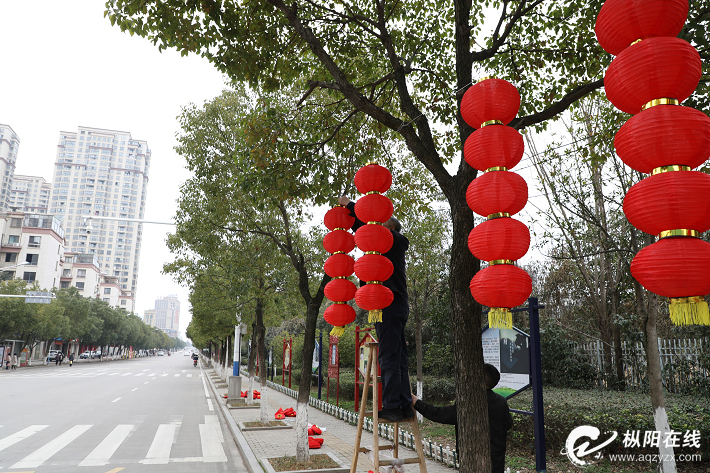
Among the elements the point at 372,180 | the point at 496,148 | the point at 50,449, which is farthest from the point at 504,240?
the point at 50,449

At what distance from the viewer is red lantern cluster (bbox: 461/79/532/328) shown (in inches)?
104

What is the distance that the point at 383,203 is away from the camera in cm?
419

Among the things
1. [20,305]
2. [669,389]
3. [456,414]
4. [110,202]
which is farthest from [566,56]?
[110,202]

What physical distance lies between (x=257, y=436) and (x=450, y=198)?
29.5 feet

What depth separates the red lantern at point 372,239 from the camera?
4023mm

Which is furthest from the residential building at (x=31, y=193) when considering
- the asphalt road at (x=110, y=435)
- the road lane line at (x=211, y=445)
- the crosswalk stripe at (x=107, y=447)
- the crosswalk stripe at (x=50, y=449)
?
the road lane line at (x=211, y=445)

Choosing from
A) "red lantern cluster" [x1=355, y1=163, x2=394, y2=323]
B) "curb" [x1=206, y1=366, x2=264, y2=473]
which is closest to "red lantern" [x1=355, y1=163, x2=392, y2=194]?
"red lantern cluster" [x1=355, y1=163, x2=394, y2=323]

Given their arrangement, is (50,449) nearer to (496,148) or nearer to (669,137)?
(496,148)

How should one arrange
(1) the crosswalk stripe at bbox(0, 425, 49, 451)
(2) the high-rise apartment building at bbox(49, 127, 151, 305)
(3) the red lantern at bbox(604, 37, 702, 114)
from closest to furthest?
(3) the red lantern at bbox(604, 37, 702, 114), (1) the crosswalk stripe at bbox(0, 425, 49, 451), (2) the high-rise apartment building at bbox(49, 127, 151, 305)

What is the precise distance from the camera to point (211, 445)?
10.2m

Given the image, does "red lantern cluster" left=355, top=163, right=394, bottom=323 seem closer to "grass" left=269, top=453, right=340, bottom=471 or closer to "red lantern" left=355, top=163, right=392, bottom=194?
"red lantern" left=355, top=163, right=392, bottom=194

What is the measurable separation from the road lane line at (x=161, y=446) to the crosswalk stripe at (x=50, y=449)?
174 cm

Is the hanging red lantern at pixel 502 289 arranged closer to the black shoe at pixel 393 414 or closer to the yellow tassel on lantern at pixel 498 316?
the yellow tassel on lantern at pixel 498 316

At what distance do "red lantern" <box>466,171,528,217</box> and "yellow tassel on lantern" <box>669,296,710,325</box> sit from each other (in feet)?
3.20
